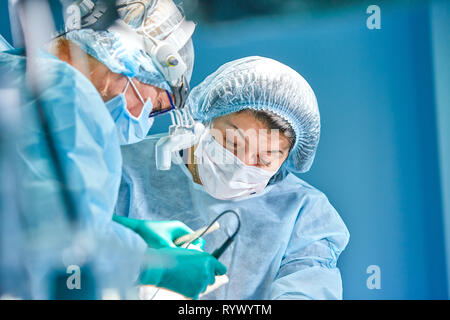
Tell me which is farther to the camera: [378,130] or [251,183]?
[251,183]

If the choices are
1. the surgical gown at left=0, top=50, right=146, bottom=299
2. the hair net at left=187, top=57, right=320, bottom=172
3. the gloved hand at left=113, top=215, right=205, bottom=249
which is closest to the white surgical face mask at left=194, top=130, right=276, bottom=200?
the hair net at left=187, top=57, right=320, bottom=172

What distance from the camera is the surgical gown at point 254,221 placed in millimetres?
1223

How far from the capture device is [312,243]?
1271 millimetres

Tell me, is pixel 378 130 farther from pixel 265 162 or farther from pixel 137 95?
pixel 137 95

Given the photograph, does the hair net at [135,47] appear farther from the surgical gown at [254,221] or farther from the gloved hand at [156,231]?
the gloved hand at [156,231]

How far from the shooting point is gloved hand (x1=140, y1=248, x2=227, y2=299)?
3.19 ft

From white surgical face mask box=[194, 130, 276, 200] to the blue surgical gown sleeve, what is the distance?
0.18 m

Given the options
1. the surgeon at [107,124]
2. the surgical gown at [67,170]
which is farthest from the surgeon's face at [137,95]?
the surgical gown at [67,170]

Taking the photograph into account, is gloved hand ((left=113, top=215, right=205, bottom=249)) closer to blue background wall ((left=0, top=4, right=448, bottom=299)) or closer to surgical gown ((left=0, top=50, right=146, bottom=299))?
surgical gown ((left=0, top=50, right=146, bottom=299))

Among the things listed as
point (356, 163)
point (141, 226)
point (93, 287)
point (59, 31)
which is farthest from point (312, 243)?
point (59, 31)

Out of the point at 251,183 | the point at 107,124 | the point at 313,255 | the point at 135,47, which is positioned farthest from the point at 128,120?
the point at 313,255

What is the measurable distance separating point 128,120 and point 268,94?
41cm

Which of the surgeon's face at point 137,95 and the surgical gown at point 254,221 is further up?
the surgeon's face at point 137,95

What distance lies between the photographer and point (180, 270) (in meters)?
0.99
